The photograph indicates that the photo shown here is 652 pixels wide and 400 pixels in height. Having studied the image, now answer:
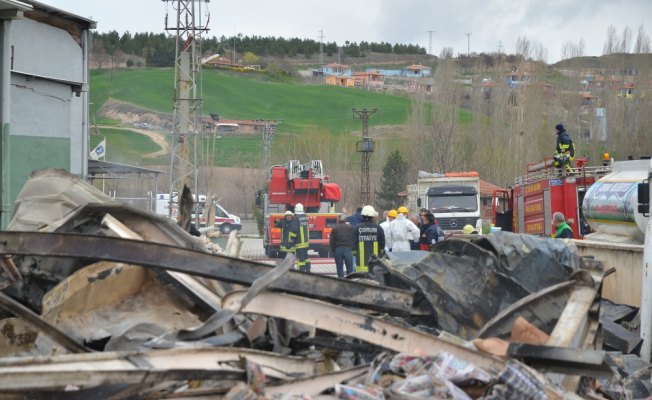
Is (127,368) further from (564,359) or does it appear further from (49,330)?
(564,359)

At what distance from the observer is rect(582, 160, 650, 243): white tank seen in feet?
41.3

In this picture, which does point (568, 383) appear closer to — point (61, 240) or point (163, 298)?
point (163, 298)

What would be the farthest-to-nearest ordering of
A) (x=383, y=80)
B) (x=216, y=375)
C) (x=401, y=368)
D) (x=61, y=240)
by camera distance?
(x=383, y=80)
(x=61, y=240)
(x=401, y=368)
(x=216, y=375)

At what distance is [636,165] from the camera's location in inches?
578

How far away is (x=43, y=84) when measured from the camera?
55.1ft

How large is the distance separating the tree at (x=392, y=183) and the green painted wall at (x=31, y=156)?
152 feet

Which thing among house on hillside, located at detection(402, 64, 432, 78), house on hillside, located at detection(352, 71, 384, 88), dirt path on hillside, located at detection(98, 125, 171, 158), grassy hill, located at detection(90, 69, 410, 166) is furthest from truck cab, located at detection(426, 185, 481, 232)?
house on hillside, located at detection(402, 64, 432, 78)

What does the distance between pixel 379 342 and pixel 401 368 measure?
29 centimetres

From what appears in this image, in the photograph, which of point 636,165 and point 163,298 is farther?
point 636,165

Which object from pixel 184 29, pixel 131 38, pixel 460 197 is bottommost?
pixel 460 197

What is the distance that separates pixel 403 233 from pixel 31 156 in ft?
22.5

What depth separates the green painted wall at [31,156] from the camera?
15.5 m

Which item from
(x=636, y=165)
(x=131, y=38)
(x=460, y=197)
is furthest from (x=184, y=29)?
(x=131, y=38)

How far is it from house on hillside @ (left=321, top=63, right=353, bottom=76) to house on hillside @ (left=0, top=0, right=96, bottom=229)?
135m
